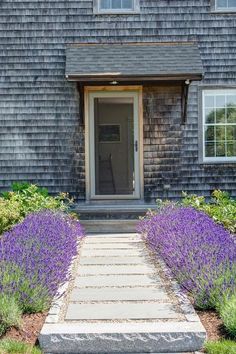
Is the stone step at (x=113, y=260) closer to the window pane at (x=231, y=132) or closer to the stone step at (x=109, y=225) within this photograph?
the stone step at (x=109, y=225)

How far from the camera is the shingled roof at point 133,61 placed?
866cm

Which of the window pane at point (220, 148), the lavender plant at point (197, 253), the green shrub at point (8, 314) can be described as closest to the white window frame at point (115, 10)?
the window pane at point (220, 148)

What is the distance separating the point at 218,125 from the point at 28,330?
6810 millimetres

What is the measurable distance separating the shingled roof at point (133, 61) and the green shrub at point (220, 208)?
→ 2073 mm

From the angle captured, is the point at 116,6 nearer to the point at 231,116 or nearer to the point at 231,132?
the point at 231,116

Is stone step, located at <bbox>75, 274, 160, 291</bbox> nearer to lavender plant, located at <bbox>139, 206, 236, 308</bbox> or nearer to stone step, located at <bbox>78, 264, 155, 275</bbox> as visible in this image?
stone step, located at <bbox>78, 264, 155, 275</bbox>

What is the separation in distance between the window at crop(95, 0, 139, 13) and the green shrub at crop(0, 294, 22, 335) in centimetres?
706

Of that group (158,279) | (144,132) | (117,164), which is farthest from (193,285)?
(117,164)

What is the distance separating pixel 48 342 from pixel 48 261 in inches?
44.4

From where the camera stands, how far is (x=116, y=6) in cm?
963

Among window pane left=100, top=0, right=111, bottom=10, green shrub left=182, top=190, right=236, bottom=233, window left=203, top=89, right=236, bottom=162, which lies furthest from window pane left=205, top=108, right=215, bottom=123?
window pane left=100, top=0, right=111, bottom=10

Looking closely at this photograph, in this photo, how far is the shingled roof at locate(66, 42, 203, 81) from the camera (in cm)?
866

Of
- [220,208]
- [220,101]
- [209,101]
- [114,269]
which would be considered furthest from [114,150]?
[114,269]

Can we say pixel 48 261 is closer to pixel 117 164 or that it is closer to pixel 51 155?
pixel 51 155
